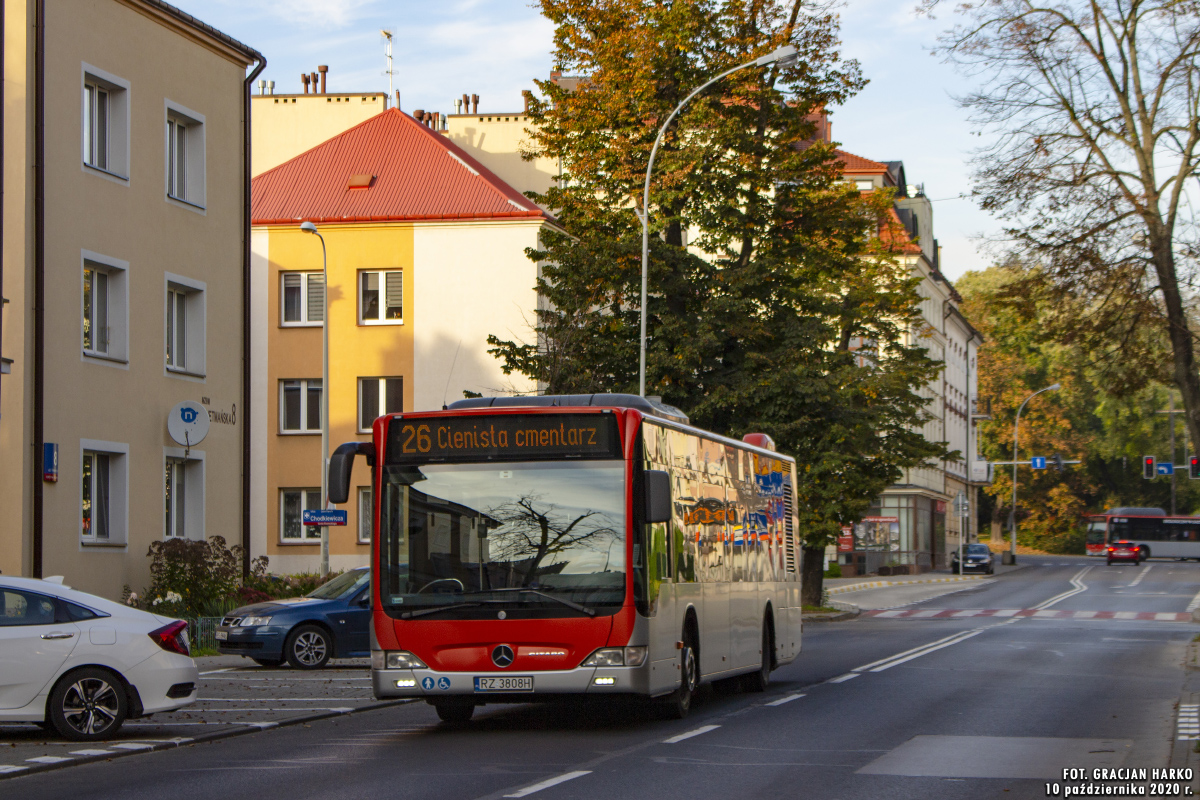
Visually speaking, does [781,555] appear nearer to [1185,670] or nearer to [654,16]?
[1185,670]

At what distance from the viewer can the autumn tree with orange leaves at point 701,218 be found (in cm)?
3212

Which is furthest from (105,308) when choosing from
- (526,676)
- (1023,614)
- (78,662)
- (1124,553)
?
(1124,553)

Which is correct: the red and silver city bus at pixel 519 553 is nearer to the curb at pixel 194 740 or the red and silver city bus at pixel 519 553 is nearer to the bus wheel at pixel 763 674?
the curb at pixel 194 740

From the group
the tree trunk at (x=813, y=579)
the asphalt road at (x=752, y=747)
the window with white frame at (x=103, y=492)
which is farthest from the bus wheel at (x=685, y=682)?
the tree trunk at (x=813, y=579)

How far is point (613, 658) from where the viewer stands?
12.8 metres

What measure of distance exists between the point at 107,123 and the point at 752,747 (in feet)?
57.0

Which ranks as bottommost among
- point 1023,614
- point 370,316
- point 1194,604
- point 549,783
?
point 1194,604

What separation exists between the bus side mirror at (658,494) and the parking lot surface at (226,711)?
13.8 feet

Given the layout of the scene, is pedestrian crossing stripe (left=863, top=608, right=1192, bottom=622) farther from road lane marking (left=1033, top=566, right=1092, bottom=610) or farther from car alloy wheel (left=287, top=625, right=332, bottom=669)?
car alloy wheel (left=287, top=625, right=332, bottom=669)

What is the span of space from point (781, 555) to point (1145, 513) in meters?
79.6

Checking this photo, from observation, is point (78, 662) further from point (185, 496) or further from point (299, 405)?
point (299, 405)

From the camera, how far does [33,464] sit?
22.3 metres

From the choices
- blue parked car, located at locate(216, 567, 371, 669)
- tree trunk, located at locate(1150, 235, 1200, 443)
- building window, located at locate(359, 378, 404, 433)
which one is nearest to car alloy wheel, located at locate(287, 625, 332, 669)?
blue parked car, located at locate(216, 567, 371, 669)

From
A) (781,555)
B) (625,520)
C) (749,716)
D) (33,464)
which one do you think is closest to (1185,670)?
(781,555)
